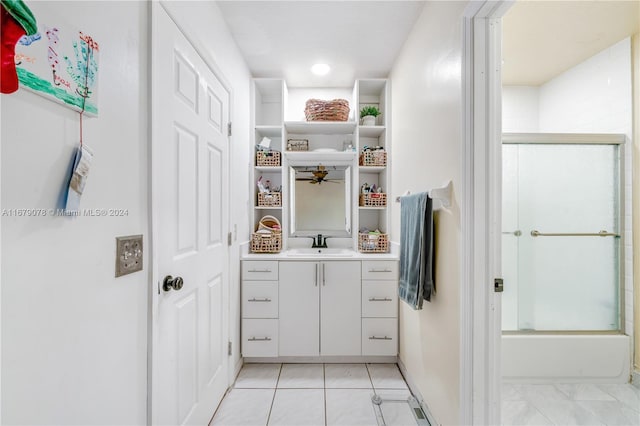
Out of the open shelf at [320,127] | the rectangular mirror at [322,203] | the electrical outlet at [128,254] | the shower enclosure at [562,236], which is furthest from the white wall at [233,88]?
the shower enclosure at [562,236]

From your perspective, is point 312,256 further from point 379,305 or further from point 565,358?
point 565,358

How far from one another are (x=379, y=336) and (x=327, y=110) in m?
1.99

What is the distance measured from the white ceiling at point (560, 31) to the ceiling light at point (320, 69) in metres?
1.31

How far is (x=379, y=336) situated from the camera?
87.0 inches

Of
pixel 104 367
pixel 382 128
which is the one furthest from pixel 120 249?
pixel 382 128

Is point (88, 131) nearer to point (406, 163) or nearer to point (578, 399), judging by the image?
point (406, 163)

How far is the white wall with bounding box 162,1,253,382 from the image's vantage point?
138 cm

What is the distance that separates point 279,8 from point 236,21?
1.08 feet

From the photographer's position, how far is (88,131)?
0.76 m

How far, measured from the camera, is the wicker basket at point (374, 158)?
2.52 meters

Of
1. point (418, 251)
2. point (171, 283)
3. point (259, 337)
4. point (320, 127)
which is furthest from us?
point (320, 127)

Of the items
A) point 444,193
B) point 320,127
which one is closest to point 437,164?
point 444,193

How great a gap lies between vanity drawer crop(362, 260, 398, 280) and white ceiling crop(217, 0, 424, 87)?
170 centimetres

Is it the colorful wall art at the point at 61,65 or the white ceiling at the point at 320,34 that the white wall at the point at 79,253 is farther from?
the white ceiling at the point at 320,34
